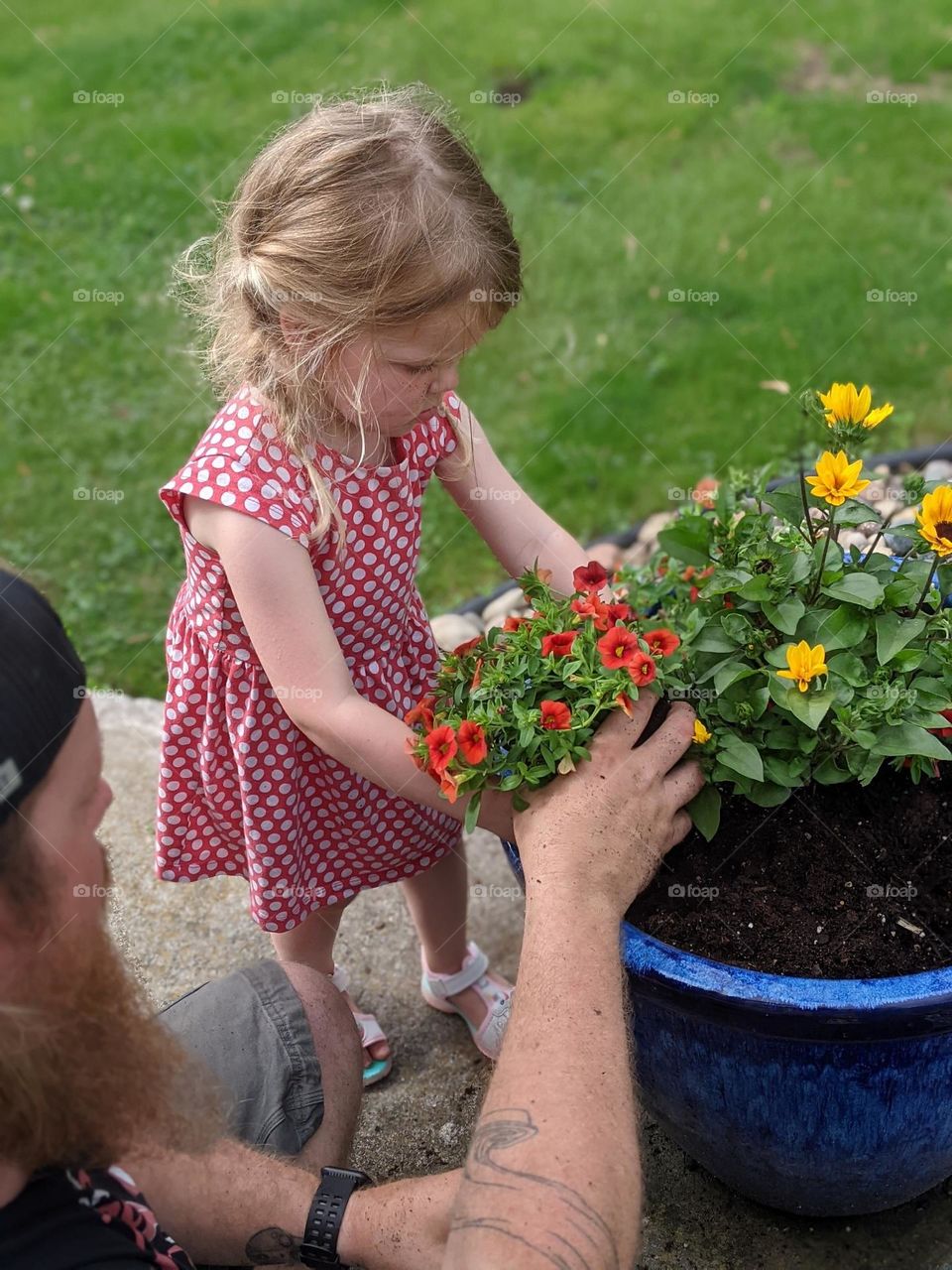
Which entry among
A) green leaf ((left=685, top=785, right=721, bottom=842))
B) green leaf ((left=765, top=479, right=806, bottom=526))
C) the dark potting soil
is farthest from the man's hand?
green leaf ((left=765, top=479, right=806, bottom=526))

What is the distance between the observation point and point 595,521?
3.71 meters

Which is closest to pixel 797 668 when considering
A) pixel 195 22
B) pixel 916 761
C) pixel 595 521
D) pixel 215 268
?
pixel 916 761

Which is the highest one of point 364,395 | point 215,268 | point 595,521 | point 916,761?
point 215,268

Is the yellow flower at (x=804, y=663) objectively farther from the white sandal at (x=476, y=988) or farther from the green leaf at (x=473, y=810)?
the white sandal at (x=476, y=988)

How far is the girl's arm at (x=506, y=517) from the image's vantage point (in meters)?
2.15

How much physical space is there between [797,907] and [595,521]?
209 cm

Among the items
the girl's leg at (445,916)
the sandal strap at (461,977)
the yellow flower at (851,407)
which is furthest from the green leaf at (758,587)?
the sandal strap at (461,977)

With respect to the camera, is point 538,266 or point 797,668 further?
point 538,266

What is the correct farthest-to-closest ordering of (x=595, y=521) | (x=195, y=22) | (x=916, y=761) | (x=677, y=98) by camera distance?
(x=195, y=22)
(x=677, y=98)
(x=595, y=521)
(x=916, y=761)

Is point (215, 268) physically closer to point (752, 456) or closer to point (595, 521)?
point (595, 521)

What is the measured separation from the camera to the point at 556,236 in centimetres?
462

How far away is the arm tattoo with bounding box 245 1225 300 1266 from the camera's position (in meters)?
1.60

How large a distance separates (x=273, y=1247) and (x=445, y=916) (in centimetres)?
88

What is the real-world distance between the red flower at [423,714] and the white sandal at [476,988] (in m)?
0.85
